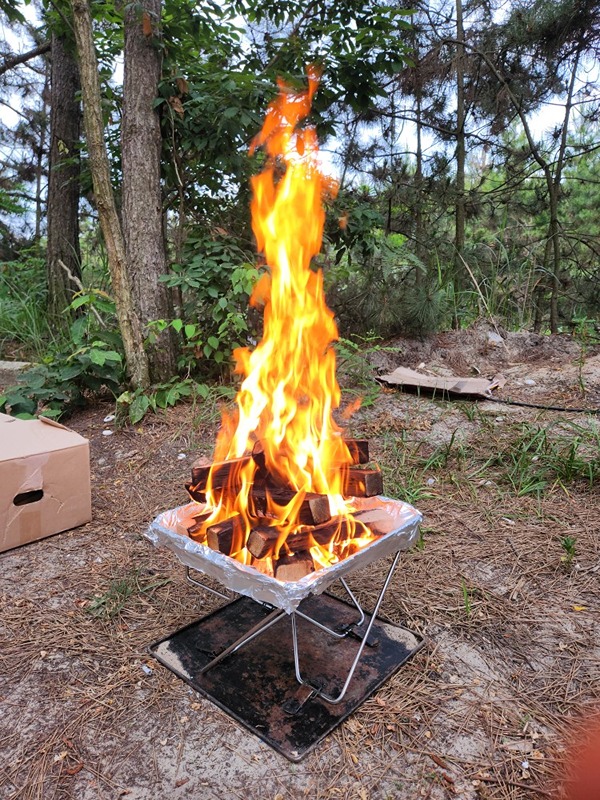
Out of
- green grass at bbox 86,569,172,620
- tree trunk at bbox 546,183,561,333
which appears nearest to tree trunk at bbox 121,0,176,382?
green grass at bbox 86,569,172,620

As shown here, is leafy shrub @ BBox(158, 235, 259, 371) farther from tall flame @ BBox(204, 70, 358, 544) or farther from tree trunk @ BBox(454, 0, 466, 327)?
tree trunk @ BBox(454, 0, 466, 327)

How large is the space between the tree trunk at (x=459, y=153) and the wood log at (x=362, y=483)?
4.85m

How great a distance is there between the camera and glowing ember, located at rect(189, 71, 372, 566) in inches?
65.3

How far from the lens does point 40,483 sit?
2.45 m

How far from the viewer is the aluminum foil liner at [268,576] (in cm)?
133

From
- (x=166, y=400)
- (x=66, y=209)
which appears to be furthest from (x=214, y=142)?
(x=66, y=209)

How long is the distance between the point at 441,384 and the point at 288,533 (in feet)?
9.44

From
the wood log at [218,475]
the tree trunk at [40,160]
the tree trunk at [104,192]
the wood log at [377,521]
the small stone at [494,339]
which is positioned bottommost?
the wood log at [377,521]

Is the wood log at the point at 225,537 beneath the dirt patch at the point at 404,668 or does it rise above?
above

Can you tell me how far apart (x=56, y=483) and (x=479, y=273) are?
5337 mm

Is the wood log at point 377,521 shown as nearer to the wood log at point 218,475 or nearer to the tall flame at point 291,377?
the tall flame at point 291,377

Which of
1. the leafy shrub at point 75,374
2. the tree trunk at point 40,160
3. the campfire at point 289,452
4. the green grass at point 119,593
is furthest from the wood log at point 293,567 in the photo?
the tree trunk at point 40,160

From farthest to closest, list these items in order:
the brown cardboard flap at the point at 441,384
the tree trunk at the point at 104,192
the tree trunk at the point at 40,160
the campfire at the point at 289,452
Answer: the tree trunk at the point at 40,160, the brown cardboard flap at the point at 441,384, the tree trunk at the point at 104,192, the campfire at the point at 289,452

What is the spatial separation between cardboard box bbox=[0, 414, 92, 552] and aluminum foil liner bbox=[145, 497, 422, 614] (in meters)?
0.99
